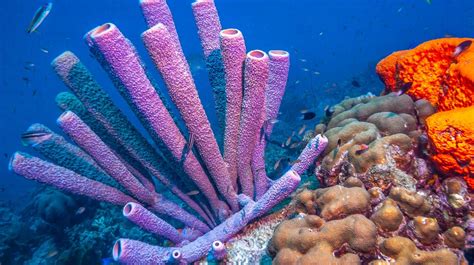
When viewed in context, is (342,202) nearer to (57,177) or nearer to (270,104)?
(270,104)

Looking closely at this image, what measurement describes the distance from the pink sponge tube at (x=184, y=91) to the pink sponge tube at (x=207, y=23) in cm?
34

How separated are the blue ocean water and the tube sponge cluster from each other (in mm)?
6013

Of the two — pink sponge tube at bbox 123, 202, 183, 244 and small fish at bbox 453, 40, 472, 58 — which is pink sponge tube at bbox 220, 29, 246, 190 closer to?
pink sponge tube at bbox 123, 202, 183, 244

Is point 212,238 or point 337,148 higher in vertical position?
point 337,148

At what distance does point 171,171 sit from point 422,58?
10.9 ft

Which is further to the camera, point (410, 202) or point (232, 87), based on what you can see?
point (232, 87)

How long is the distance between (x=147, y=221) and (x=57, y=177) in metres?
1.05

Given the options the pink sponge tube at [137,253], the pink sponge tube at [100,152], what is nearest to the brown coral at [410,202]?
the pink sponge tube at [137,253]

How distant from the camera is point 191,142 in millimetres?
2980

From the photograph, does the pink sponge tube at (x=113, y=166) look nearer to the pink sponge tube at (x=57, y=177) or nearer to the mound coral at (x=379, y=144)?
the pink sponge tube at (x=57, y=177)

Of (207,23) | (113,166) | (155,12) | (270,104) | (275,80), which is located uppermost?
(155,12)

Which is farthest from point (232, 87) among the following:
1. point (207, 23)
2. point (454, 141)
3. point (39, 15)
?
point (39, 15)

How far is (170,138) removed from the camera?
292cm

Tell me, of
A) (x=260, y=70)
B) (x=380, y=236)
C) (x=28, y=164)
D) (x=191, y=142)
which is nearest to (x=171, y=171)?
(x=191, y=142)
